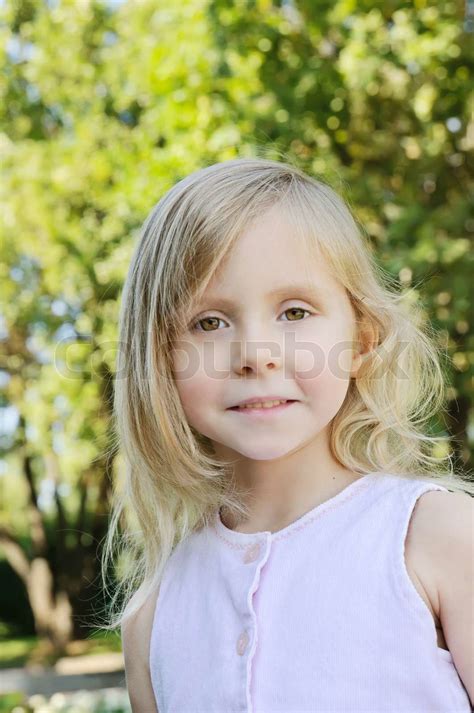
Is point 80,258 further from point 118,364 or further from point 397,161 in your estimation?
point 118,364

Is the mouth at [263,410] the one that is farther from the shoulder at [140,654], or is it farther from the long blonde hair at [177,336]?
the shoulder at [140,654]

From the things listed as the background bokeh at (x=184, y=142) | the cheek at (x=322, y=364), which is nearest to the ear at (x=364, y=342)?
the cheek at (x=322, y=364)

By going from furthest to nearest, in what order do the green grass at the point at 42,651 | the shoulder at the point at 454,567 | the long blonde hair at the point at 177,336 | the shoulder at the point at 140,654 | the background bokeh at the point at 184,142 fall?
1. the green grass at the point at 42,651
2. the background bokeh at the point at 184,142
3. the shoulder at the point at 140,654
4. the long blonde hair at the point at 177,336
5. the shoulder at the point at 454,567

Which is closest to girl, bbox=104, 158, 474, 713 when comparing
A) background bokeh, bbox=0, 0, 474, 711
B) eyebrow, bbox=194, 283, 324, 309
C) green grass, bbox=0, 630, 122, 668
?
eyebrow, bbox=194, 283, 324, 309

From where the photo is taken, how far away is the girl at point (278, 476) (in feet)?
5.11

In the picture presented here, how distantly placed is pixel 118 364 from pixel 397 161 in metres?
5.44

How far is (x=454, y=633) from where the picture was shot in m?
1.49

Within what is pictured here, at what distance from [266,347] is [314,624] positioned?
0.52m

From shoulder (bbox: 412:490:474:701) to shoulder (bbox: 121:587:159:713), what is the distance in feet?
2.25

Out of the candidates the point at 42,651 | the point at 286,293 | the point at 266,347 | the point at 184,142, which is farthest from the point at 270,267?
the point at 42,651

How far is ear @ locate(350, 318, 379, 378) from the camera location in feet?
6.31

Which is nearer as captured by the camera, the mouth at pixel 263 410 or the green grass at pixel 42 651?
the mouth at pixel 263 410

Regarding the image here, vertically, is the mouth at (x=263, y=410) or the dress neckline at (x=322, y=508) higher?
the mouth at (x=263, y=410)

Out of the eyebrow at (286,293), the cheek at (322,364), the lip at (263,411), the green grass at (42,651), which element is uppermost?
the eyebrow at (286,293)
